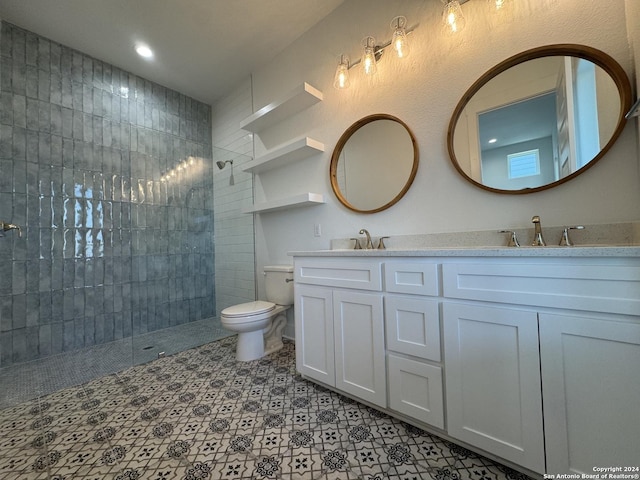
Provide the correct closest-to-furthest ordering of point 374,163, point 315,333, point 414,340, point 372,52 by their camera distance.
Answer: point 414,340 < point 315,333 < point 372,52 < point 374,163

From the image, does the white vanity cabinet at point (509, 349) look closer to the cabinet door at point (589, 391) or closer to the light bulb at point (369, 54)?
the cabinet door at point (589, 391)

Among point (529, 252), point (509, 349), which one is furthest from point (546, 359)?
point (529, 252)

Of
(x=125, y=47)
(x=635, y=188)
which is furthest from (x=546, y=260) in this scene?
(x=125, y=47)

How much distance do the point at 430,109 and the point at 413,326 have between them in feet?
4.32

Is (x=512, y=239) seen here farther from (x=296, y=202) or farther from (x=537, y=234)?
(x=296, y=202)

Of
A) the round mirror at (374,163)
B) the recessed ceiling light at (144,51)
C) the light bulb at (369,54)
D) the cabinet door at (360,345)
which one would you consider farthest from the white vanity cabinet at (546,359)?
the recessed ceiling light at (144,51)

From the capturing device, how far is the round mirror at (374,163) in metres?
1.78

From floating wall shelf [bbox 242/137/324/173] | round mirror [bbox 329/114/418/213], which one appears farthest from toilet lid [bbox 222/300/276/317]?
floating wall shelf [bbox 242/137/324/173]

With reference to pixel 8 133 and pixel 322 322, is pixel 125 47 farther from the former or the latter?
pixel 322 322

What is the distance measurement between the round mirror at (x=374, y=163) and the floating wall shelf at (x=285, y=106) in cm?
46

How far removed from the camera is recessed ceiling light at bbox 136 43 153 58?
8.12 ft

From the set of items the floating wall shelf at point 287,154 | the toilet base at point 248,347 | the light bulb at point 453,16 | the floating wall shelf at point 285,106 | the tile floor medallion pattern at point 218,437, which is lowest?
the tile floor medallion pattern at point 218,437

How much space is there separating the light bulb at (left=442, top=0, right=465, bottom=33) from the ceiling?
0.99 m

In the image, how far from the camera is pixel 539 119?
1.34m
